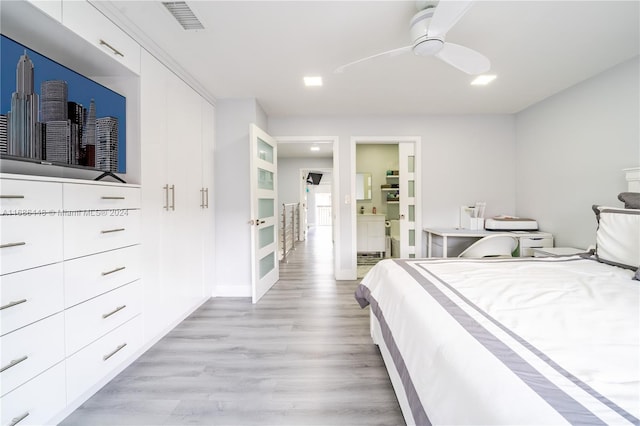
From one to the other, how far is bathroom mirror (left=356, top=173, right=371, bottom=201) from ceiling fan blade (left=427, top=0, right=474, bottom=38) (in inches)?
174

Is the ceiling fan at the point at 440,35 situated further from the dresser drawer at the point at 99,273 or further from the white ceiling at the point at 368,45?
the dresser drawer at the point at 99,273

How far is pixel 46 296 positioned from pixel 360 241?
187 inches

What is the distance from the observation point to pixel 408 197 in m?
4.09

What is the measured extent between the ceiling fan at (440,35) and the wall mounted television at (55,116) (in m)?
2.06

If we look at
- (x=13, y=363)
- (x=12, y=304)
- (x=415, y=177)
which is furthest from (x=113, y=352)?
(x=415, y=177)

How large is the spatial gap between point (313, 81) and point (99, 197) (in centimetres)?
220

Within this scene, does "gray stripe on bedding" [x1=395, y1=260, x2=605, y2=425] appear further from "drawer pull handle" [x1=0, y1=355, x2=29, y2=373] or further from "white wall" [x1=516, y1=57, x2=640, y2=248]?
"white wall" [x1=516, y1=57, x2=640, y2=248]

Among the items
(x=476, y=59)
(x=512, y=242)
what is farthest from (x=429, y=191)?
(x=476, y=59)

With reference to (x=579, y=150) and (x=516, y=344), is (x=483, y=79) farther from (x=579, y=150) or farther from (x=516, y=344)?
(x=516, y=344)

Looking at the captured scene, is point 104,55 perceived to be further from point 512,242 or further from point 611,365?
point 512,242

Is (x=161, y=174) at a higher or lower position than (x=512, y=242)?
higher

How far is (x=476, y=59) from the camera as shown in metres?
1.82

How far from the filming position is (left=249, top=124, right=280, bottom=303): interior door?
300cm

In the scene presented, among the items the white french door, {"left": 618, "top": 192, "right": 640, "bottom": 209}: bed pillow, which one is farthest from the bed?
the white french door
